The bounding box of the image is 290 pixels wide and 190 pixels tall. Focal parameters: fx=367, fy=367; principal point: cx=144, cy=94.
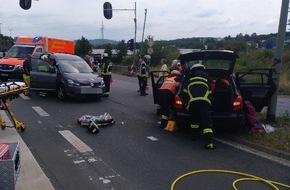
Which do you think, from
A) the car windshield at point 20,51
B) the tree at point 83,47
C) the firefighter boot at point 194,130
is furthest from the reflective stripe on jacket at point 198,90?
→ the tree at point 83,47

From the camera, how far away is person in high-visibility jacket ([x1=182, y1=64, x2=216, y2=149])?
285 inches

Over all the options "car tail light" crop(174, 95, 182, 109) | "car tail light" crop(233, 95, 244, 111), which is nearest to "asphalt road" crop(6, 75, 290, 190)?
"car tail light" crop(174, 95, 182, 109)

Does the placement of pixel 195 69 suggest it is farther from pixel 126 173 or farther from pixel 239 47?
pixel 239 47

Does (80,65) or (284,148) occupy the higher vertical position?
(80,65)

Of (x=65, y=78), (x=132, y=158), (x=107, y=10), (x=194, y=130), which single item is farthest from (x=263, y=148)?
(x=107, y=10)

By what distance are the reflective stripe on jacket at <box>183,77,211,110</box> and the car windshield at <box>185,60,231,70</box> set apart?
1.09m

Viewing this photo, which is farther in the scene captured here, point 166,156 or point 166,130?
point 166,130

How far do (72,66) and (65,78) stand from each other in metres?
1.06

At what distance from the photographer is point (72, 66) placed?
14289 millimetres

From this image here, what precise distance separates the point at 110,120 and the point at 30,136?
7.24 feet

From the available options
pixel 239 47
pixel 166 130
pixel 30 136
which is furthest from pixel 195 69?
pixel 239 47

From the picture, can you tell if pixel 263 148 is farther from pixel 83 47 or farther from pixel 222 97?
pixel 83 47

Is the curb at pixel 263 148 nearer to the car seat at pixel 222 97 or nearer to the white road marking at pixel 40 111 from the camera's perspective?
the car seat at pixel 222 97

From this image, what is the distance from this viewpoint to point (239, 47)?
4559 centimetres
